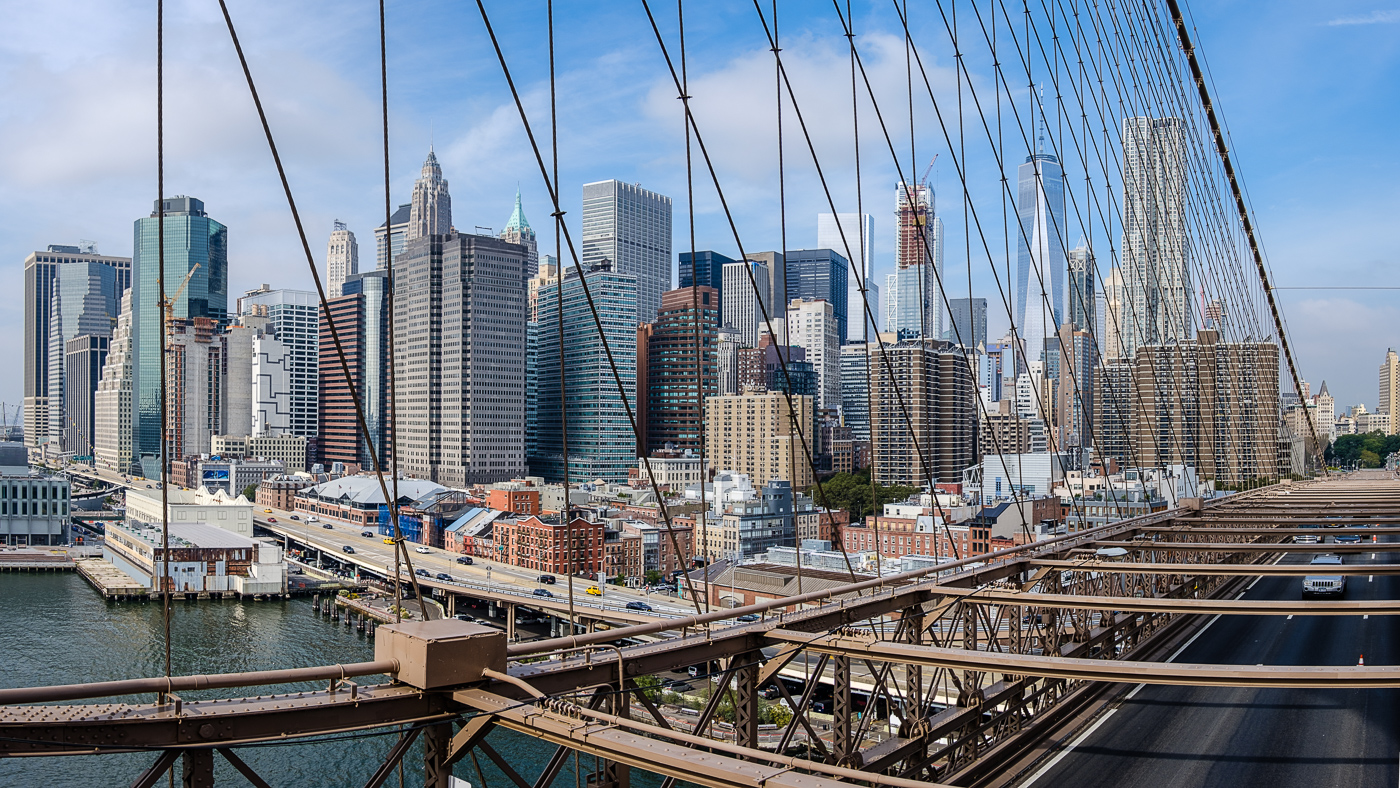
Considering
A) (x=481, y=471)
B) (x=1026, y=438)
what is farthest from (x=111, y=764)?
(x=1026, y=438)

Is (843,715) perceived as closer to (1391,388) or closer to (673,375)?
(673,375)

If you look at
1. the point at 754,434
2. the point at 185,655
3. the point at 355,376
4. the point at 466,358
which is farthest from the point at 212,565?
the point at 355,376

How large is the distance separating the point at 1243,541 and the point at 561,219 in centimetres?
1428

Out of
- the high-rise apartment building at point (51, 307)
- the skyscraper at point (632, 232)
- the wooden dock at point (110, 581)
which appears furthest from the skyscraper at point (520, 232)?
the wooden dock at point (110, 581)

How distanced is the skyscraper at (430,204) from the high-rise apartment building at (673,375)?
5905 cm

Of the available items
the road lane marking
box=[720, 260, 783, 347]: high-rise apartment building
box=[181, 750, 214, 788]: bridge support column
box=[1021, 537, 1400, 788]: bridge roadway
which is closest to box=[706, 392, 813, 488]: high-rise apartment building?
box=[1021, 537, 1400, 788]: bridge roadway

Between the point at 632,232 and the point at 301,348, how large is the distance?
64.2 m

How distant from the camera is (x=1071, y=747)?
23.4ft

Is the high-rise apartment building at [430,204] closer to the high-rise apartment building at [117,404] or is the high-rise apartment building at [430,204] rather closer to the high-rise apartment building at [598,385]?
the high-rise apartment building at [117,404]

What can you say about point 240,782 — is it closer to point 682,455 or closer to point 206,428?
point 682,455

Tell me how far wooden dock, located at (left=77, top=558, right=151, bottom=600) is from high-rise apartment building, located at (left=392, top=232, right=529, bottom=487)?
34503 millimetres

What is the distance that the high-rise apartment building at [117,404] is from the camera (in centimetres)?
11844

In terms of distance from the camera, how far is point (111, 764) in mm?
20719

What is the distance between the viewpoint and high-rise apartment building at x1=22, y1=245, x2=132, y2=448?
14462 cm
